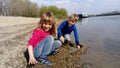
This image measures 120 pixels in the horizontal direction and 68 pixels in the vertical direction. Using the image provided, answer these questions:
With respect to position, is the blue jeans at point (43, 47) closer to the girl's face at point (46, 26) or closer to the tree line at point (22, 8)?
the girl's face at point (46, 26)

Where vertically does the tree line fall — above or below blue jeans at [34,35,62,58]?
below

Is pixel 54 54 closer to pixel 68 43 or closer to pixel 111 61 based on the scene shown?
pixel 111 61

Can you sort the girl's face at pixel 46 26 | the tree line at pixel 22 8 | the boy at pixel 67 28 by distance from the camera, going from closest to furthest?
1. the girl's face at pixel 46 26
2. the boy at pixel 67 28
3. the tree line at pixel 22 8

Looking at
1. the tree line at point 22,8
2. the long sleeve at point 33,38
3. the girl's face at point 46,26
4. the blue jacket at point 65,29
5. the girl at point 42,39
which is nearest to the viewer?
the long sleeve at point 33,38

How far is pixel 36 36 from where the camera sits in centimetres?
614

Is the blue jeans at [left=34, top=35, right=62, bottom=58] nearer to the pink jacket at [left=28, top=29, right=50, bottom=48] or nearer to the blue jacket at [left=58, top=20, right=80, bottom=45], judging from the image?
the pink jacket at [left=28, top=29, right=50, bottom=48]

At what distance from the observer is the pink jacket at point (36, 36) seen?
19.8ft

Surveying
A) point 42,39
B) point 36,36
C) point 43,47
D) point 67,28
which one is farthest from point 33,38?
point 67,28

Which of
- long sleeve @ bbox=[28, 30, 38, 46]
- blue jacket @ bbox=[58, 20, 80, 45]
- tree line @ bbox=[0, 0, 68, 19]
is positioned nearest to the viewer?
long sleeve @ bbox=[28, 30, 38, 46]

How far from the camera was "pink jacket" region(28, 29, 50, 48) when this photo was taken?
604 cm

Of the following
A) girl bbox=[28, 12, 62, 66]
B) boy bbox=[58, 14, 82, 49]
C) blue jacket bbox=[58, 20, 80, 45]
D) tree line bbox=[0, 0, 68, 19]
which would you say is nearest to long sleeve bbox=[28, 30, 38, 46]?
girl bbox=[28, 12, 62, 66]

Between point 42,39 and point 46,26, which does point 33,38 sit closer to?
point 42,39

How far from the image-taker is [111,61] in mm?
8242

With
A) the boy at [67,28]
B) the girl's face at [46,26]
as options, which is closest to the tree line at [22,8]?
the boy at [67,28]
